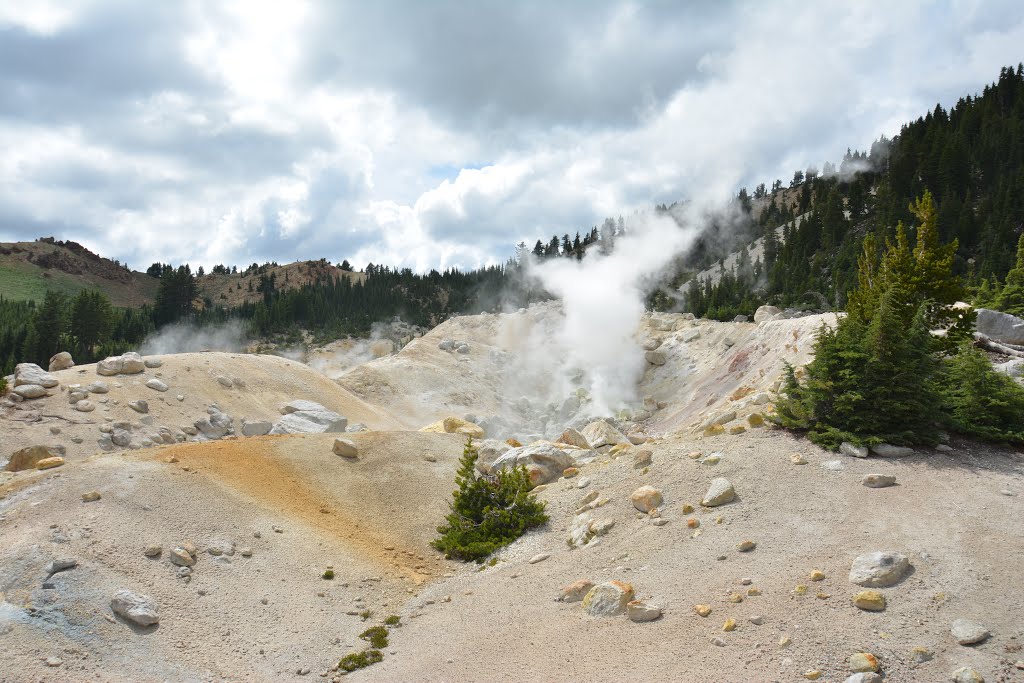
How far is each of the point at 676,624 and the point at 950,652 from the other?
10.6 feet

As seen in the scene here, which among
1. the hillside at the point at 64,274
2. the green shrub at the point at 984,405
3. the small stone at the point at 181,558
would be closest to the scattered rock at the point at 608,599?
the small stone at the point at 181,558

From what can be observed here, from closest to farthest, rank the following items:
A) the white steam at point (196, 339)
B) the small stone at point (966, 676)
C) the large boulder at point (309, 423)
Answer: the small stone at point (966, 676) < the large boulder at point (309, 423) < the white steam at point (196, 339)

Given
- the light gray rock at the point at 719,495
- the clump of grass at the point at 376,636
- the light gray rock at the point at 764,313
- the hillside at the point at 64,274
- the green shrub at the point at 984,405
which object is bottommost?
the clump of grass at the point at 376,636

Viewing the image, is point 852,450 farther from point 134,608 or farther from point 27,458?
point 27,458

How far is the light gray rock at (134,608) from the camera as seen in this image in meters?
10.2

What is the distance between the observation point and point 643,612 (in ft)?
30.3

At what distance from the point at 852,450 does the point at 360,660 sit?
10.1 m

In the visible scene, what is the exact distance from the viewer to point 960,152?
6944 centimetres

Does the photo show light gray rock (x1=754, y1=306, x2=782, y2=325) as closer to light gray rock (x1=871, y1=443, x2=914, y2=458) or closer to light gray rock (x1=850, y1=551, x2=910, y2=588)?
light gray rock (x1=871, y1=443, x2=914, y2=458)

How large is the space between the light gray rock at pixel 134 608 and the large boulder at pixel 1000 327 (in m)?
25.9

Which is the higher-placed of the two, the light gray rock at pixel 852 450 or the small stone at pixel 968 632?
the light gray rock at pixel 852 450

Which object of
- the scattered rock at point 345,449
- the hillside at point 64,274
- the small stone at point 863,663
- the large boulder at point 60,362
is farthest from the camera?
the hillside at point 64,274

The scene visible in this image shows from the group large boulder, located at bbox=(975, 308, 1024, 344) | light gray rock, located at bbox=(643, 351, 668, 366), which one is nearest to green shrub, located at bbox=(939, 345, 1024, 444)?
large boulder, located at bbox=(975, 308, 1024, 344)

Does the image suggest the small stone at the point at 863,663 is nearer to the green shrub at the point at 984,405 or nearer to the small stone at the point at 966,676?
the small stone at the point at 966,676
